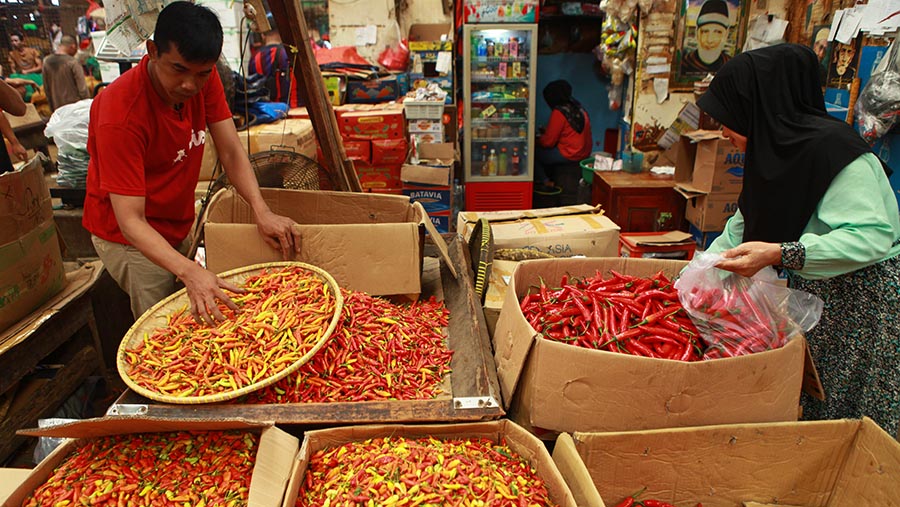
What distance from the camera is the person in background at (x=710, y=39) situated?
235 inches

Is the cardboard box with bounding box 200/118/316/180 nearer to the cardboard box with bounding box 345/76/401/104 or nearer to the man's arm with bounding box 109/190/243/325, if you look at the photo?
the cardboard box with bounding box 345/76/401/104

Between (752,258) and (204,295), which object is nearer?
(752,258)

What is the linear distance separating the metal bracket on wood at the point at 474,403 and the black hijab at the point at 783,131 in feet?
4.50

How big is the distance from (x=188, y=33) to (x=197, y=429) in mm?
1458

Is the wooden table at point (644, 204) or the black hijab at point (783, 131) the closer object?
the black hijab at point (783, 131)

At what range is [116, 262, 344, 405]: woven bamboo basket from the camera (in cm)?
189

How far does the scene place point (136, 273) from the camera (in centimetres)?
272

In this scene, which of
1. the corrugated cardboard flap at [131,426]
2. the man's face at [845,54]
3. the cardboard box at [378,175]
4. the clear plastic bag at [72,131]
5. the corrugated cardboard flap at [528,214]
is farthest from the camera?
the cardboard box at [378,175]

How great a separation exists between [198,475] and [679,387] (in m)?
1.60

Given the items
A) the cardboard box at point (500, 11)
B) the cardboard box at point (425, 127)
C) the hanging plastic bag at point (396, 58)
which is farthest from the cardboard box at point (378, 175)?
the cardboard box at point (500, 11)

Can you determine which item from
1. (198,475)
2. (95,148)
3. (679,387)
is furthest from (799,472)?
(95,148)

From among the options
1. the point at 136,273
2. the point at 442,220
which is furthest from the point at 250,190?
the point at 442,220

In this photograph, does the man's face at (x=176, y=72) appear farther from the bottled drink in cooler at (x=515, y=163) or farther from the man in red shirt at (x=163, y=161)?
the bottled drink in cooler at (x=515, y=163)

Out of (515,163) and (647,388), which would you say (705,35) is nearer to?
(515,163)
